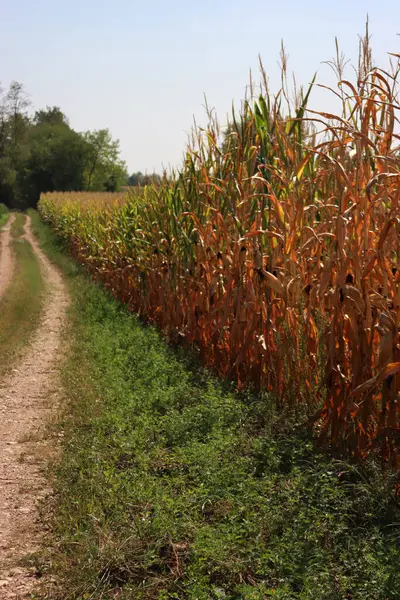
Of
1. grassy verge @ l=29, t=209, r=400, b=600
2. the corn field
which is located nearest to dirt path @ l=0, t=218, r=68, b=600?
grassy verge @ l=29, t=209, r=400, b=600

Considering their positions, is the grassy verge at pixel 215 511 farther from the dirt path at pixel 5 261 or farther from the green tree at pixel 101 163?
the green tree at pixel 101 163

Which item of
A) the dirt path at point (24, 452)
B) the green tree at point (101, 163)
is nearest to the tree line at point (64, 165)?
the green tree at point (101, 163)

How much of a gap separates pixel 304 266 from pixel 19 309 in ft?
31.4

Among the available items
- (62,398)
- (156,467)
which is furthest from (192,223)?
(156,467)

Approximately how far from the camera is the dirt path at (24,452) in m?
4.12

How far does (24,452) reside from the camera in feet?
19.6

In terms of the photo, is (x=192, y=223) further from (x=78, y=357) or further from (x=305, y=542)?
(x=305, y=542)

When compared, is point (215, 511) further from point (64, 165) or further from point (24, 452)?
point (64, 165)

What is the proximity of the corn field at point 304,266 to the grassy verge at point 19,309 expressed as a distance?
2432mm

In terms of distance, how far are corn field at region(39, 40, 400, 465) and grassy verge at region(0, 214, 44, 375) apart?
7.98 feet

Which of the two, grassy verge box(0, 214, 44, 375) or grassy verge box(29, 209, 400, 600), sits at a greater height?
grassy verge box(29, 209, 400, 600)

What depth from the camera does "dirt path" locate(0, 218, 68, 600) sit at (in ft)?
13.5

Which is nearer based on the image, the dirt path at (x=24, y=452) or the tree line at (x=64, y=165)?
the dirt path at (x=24, y=452)

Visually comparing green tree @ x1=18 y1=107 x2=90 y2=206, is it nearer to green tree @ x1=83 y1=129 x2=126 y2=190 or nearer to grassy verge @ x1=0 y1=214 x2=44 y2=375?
green tree @ x1=83 y1=129 x2=126 y2=190
